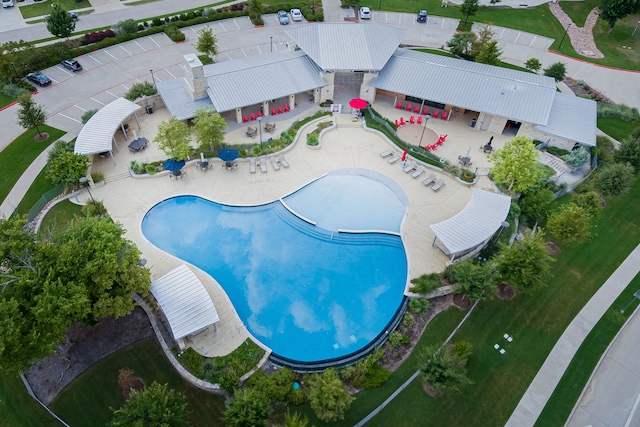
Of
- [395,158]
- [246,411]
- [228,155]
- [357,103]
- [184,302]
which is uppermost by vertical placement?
[357,103]

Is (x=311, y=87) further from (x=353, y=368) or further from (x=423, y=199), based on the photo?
(x=353, y=368)

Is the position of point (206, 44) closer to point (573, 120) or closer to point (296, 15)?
point (296, 15)

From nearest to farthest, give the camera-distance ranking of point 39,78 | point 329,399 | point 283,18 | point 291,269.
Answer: point 329,399 → point 291,269 → point 39,78 → point 283,18

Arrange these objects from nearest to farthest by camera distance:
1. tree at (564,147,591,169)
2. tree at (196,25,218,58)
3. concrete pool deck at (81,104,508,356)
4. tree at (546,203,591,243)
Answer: tree at (546,203,591,243) → concrete pool deck at (81,104,508,356) → tree at (564,147,591,169) → tree at (196,25,218,58)

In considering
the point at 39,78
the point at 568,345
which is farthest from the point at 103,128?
the point at 568,345

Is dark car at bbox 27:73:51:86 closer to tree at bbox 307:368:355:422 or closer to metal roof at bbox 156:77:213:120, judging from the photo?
metal roof at bbox 156:77:213:120

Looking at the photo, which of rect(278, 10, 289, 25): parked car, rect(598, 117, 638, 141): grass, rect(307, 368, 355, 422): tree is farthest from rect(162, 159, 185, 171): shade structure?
rect(598, 117, 638, 141): grass
